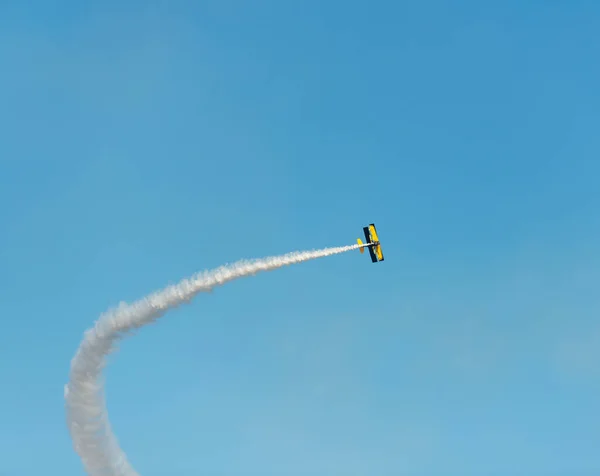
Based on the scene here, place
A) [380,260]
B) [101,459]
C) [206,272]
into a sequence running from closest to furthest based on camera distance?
[101,459]
[206,272]
[380,260]

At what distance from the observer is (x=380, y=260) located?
111 meters

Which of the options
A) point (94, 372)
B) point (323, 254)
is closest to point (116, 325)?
point (94, 372)

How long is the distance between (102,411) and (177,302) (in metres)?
13.7

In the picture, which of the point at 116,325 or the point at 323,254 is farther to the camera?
the point at 323,254

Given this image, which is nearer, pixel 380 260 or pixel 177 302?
pixel 177 302

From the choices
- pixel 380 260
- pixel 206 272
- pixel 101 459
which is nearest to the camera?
pixel 101 459

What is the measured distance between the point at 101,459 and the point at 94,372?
8.96 m

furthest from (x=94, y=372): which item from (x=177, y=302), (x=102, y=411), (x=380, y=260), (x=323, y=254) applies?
(x=380, y=260)

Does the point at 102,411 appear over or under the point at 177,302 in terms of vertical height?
under

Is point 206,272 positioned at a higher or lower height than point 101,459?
higher

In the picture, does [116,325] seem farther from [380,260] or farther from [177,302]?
[380,260]

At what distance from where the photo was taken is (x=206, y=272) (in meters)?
101

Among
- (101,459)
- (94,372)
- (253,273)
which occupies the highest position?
(253,273)

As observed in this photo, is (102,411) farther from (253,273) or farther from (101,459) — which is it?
Answer: (253,273)
